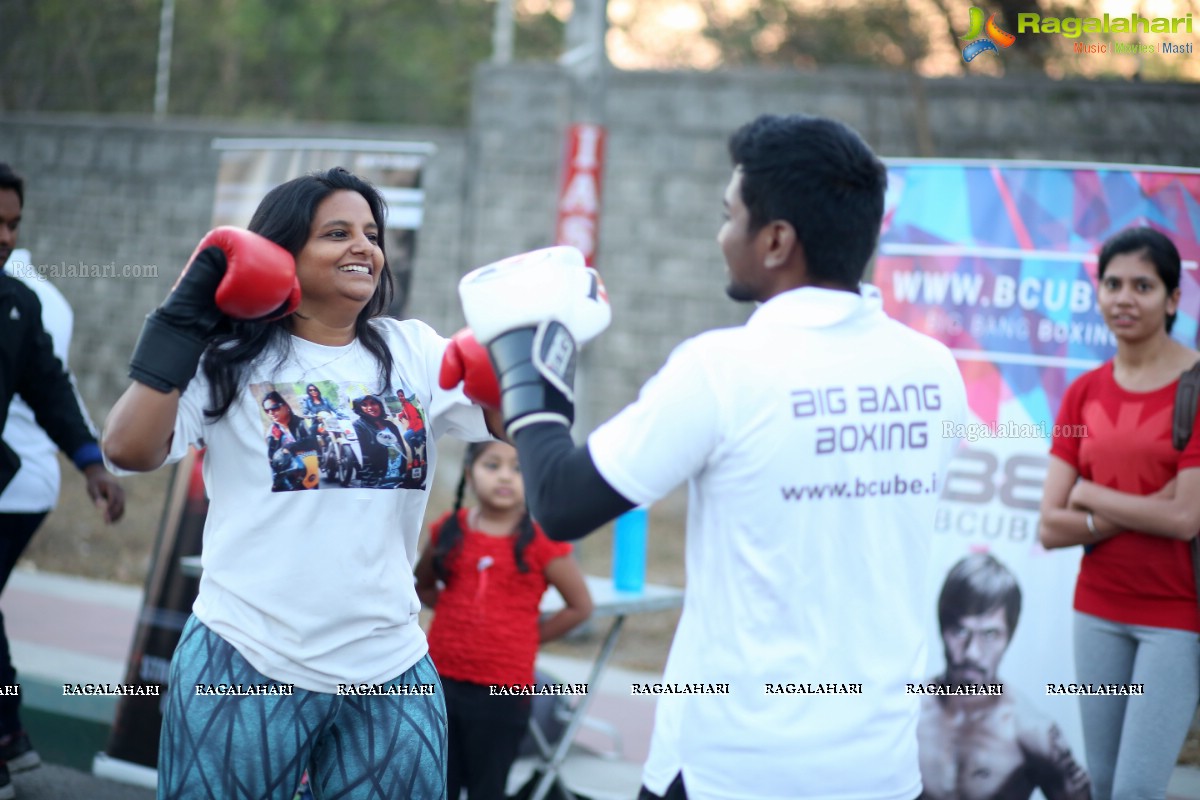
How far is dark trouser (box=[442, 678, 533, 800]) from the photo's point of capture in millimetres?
3492

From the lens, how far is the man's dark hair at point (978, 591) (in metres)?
4.19

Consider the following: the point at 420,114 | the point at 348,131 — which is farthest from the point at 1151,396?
the point at 420,114

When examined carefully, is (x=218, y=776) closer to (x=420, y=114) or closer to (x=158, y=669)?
(x=158, y=669)

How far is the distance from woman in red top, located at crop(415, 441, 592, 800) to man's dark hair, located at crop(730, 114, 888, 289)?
185 cm

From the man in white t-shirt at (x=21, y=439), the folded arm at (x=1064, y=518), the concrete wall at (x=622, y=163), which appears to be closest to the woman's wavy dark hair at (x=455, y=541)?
the man in white t-shirt at (x=21, y=439)

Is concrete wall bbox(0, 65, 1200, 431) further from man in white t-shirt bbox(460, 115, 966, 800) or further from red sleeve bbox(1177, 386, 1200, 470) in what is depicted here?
man in white t-shirt bbox(460, 115, 966, 800)

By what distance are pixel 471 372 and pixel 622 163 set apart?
6787mm

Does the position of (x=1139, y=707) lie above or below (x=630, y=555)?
below

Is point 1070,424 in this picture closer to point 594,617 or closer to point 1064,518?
point 1064,518

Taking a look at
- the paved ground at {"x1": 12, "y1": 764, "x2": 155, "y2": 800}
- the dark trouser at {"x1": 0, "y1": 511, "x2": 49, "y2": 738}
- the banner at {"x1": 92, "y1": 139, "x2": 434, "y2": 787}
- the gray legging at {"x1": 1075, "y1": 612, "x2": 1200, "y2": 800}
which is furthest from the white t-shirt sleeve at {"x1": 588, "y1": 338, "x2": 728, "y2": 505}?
the paved ground at {"x1": 12, "y1": 764, "x2": 155, "y2": 800}

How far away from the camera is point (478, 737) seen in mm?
3490

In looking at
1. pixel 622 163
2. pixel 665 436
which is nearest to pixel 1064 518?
pixel 665 436

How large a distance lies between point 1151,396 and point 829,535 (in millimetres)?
2033

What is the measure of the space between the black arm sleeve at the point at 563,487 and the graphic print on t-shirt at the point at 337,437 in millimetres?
664
